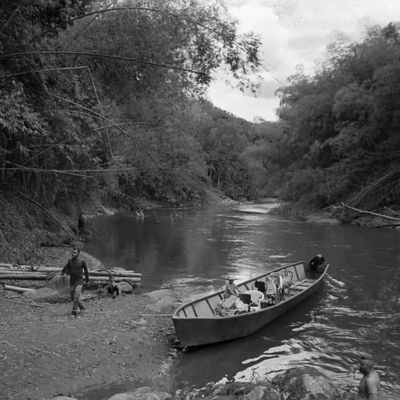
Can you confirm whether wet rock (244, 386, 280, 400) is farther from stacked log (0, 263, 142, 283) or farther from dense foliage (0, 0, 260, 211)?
stacked log (0, 263, 142, 283)

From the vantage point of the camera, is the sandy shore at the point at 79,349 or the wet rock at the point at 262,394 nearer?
the wet rock at the point at 262,394

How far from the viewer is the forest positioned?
6.28 metres

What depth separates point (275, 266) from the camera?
1881 cm

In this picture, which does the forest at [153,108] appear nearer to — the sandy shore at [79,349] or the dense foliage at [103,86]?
the dense foliage at [103,86]

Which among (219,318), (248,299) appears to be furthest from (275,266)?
(219,318)

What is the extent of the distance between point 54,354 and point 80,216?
16552 millimetres

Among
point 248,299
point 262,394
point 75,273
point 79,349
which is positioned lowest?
point 79,349

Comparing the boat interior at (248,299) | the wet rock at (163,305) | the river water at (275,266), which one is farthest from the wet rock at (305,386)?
the wet rock at (163,305)

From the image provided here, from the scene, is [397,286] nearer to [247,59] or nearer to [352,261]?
[352,261]

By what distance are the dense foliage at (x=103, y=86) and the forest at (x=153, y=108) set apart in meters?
0.04

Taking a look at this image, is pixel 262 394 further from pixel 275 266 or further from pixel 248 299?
pixel 275 266

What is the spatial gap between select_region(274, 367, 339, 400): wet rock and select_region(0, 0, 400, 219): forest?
131 inches

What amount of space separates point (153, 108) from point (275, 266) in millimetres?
7860

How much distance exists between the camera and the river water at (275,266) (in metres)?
9.26
